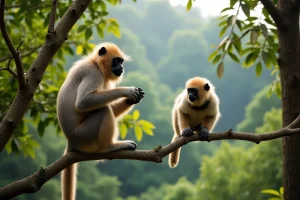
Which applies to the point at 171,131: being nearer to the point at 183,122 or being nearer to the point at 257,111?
the point at 257,111

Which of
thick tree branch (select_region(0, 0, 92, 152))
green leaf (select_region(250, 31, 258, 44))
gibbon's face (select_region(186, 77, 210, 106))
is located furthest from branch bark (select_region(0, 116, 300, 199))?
green leaf (select_region(250, 31, 258, 44))

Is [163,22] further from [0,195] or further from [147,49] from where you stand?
[0,195]

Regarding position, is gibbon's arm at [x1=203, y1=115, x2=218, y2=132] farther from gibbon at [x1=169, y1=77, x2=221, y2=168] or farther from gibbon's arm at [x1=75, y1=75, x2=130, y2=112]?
gibbon's arm at [x1=75, y1=75, x2=130, y2=112]

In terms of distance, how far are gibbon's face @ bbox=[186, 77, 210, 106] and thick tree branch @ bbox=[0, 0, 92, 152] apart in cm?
258

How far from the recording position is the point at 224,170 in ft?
137

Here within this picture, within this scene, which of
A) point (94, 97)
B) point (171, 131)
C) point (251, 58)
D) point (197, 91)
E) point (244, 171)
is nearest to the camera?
point (94, 97)

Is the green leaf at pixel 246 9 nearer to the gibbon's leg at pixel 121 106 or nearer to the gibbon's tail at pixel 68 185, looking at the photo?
the gibbon's leg at pixel 121 106

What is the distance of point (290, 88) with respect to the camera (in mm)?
6195

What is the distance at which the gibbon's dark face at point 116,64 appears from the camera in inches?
236

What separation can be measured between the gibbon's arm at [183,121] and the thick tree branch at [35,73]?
2.49 meters

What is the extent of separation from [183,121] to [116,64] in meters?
1.22

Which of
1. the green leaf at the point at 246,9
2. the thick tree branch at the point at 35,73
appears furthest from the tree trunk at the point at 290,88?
the thick tree branch at the point at 35,73

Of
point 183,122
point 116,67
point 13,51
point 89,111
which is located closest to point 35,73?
point 13,51

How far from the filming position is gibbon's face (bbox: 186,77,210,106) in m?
6.78
